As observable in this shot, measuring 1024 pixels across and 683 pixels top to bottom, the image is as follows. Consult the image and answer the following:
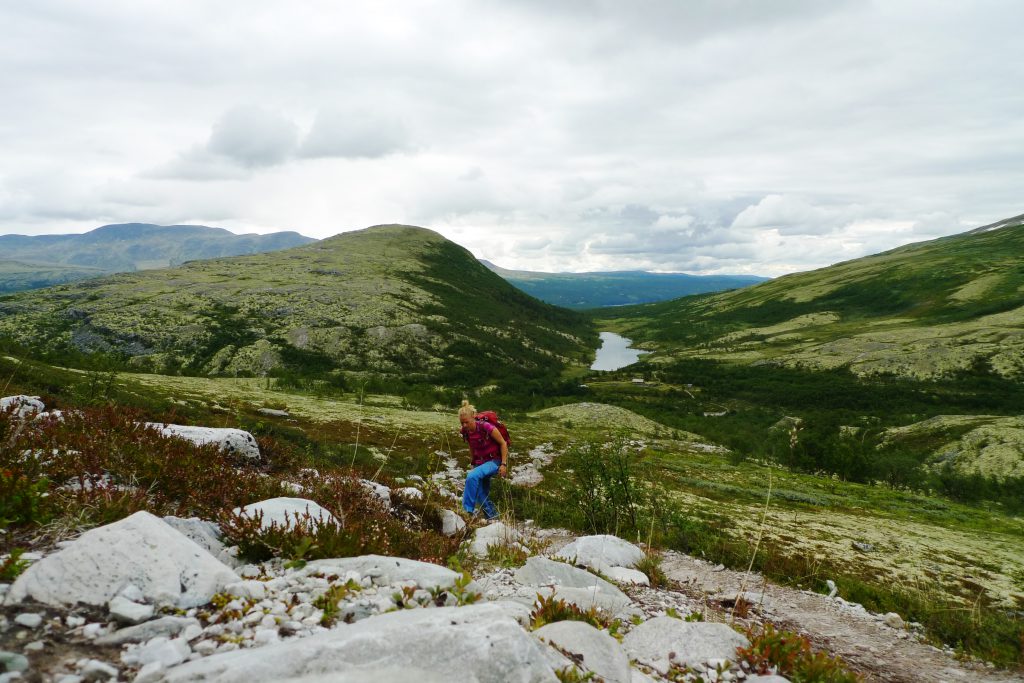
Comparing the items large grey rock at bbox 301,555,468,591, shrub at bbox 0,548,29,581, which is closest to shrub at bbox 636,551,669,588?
large grey rock at bbox 301,555,468,591

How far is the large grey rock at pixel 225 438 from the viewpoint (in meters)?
11.0

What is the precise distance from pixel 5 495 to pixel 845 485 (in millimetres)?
56951

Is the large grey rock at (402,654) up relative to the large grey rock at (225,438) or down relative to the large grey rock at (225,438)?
up

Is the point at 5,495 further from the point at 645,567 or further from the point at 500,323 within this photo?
the point at 500,323

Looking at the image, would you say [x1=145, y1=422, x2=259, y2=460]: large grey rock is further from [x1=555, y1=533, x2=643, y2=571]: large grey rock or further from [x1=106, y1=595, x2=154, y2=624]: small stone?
[x1=555, y1=533, x2=643, y2=571]: large grey rock

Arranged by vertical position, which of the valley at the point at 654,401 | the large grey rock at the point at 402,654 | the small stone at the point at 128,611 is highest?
Result: the small stone at the point at 128,611

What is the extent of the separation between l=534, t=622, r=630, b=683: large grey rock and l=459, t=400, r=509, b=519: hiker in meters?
6.76

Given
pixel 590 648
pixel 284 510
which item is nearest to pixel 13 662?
pixel 284 510

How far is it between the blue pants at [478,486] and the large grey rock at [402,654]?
767cm

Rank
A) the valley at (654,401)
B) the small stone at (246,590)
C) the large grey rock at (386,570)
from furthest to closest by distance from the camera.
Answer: the valley at (654,401) < the large grey rock at (386,570) < the small stone at (246,590)

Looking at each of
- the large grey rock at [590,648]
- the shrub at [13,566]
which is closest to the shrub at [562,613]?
Answer: the large grey rock at [590,648]

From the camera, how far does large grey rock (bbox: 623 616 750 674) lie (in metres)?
5.45

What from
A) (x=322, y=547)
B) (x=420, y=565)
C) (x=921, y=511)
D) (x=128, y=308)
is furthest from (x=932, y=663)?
(x=128, y=308)

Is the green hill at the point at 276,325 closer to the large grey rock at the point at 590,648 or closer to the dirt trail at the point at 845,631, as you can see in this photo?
the dirt trail at the point at 845,631
